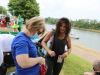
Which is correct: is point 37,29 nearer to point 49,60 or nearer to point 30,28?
point 30,28

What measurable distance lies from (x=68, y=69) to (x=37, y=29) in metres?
2.74

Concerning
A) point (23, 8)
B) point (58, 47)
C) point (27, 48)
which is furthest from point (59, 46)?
point (23, 8)

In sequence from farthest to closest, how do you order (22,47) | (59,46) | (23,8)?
(23,8) → (59,46) → (22,47)

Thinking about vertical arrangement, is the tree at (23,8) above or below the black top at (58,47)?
above

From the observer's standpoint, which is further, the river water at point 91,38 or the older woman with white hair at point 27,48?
the river water at point 91,38

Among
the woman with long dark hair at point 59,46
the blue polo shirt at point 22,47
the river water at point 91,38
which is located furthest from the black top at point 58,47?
the blue polo shirt at point 22,47

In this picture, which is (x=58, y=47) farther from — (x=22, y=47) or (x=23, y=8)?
(x=23, y=8)

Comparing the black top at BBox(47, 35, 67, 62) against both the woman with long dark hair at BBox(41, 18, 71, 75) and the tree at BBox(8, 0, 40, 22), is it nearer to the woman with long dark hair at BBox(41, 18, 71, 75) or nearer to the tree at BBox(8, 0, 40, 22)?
the woman with long dark hair at BBox(41, 18, 71, 75)

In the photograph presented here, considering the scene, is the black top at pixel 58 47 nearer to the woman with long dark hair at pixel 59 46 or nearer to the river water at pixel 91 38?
the woman with long dark hair at pixel 59 46

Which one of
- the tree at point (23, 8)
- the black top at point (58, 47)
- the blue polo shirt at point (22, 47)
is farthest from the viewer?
the tree at point (23, 8)

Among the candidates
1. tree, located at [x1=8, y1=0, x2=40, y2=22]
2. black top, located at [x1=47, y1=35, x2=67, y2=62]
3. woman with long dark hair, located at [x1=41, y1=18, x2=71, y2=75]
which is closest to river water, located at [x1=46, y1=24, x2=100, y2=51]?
woman with long dark hair, located at [x1=41, y1=18, x2=71, y2=75]

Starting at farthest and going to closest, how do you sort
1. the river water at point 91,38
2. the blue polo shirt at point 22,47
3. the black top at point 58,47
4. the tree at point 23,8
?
the tree at point 23,8, the river water at point 91,38, the black top at point 58,47, the blue polo shirt at point 22,47

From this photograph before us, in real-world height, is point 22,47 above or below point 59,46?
above

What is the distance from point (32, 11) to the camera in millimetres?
26672
